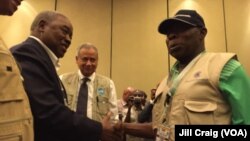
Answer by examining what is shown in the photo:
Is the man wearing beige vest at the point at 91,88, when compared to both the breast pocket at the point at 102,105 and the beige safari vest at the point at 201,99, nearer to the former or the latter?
the breast pocket at the point at 102,105

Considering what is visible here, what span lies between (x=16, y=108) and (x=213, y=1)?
15.8 ft

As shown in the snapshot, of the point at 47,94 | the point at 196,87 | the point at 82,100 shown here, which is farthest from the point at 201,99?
the point at 82,100

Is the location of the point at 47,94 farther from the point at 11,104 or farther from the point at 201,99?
the point at 201,99

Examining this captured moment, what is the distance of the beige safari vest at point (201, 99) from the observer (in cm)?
150

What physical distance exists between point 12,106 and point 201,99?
0.89m

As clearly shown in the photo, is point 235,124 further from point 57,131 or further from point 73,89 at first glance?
point 73,89

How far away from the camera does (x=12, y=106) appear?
1.14 meters

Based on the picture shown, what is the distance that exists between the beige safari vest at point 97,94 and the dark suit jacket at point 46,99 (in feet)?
3.78

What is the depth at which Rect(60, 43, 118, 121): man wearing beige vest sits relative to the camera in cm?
283

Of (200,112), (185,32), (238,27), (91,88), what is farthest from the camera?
(238,27)

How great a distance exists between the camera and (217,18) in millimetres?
5297

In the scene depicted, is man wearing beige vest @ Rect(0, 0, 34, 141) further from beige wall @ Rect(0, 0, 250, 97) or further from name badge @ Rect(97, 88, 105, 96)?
beige wall @ Rect(0, 0, 250, 97)

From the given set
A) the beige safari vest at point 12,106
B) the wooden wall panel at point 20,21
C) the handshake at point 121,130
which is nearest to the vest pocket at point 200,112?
the handshake at point 121,130

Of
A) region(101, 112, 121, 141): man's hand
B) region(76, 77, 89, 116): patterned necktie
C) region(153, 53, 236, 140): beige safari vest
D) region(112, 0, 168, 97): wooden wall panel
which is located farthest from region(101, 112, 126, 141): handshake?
region(112, 0, 168, 97): wooden wall panel
